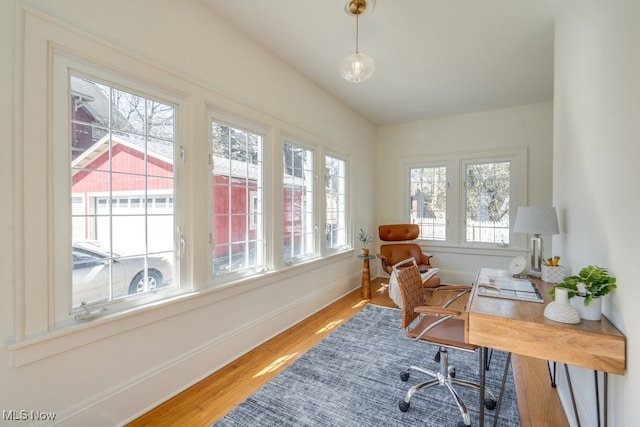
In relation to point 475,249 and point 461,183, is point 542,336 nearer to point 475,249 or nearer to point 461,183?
point 475,249

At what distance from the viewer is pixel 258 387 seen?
212 cm

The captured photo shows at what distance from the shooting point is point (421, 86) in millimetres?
3713

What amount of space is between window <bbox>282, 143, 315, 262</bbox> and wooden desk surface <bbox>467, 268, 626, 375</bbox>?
2118 millimetres

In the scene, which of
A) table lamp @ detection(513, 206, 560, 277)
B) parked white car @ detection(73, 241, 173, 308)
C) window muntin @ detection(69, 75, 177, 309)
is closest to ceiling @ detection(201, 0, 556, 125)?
window muntin @ detection(69, 75, 177, 309)

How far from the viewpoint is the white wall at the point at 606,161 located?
106 cm

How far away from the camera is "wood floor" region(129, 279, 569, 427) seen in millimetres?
1820

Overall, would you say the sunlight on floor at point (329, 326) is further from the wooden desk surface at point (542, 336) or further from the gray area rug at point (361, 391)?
the wooden desk surface at point (542, 336)

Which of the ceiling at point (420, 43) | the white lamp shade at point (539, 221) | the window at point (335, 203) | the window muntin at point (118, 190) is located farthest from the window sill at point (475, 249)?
the window muntin at point (118, 190)

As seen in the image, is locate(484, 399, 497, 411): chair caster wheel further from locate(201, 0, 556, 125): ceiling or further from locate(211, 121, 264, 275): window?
locate(201, 0, 556, 125): ceiling

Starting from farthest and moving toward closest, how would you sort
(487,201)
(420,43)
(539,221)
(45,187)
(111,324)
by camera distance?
(487,201)
(420,43)
(539,221)
(111,324)
(45,187)

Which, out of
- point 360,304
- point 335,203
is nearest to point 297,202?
point 335,203

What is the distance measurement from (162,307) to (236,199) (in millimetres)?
1065

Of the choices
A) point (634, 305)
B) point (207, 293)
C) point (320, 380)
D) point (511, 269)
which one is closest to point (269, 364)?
point (320, 380)

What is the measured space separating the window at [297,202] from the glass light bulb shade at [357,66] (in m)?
1.24
